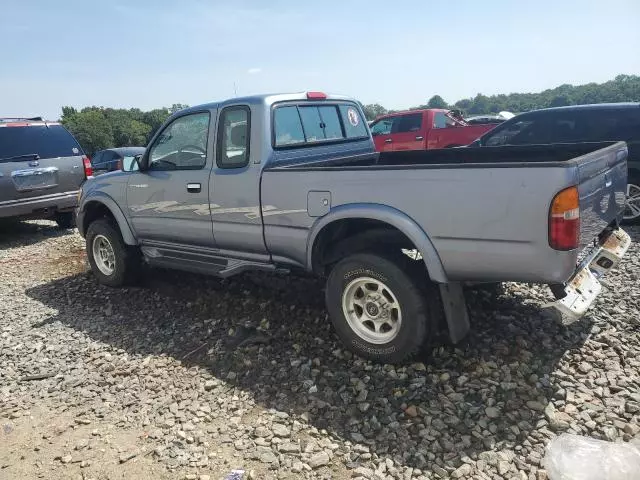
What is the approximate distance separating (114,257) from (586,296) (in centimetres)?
451

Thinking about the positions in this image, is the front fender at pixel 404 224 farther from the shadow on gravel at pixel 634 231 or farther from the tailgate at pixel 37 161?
the tailgate at pixel 37 161

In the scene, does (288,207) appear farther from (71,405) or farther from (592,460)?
(592,460)

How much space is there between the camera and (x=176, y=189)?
4504 millimetres

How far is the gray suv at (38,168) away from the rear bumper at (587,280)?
7528mm

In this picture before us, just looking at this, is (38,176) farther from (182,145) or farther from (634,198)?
(634,198)

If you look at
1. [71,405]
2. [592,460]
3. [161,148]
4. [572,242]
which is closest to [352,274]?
[572,242]

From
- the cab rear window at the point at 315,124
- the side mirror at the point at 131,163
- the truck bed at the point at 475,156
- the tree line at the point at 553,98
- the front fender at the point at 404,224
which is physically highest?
the tree line at the point at 553,98

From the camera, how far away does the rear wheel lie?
6.59m

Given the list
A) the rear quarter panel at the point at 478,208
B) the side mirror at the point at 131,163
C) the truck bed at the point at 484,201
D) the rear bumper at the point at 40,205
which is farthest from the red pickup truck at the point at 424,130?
the rear quarter panel at the point at 478,208

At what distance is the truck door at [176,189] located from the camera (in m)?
4.32

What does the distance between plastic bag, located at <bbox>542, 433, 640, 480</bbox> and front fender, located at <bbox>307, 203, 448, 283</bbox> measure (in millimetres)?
1090

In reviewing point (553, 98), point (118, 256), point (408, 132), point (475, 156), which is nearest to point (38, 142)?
point (118, 256)

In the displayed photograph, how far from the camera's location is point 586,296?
308 centimetres

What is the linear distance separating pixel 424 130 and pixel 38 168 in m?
8.59
